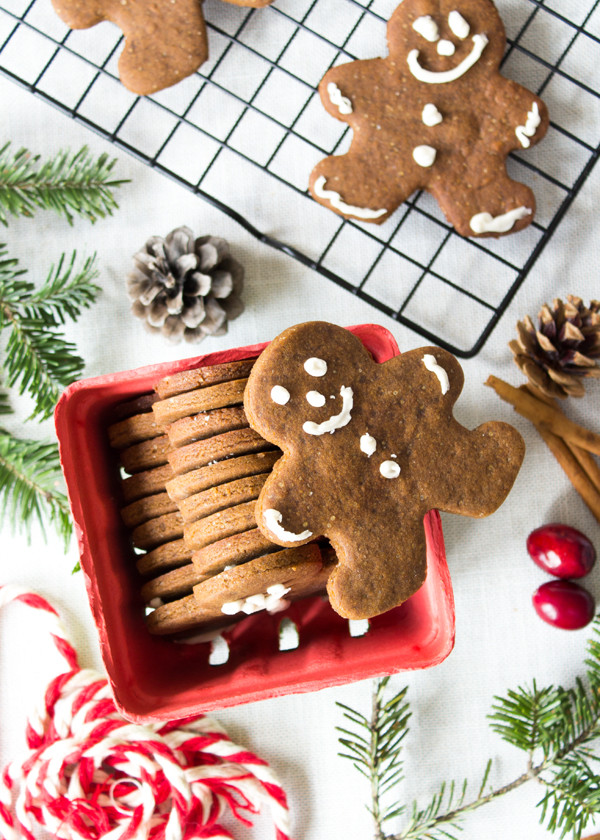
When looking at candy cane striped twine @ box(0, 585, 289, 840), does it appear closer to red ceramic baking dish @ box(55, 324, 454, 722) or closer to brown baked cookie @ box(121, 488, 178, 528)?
red ceramic baking dish @ box(55, 324, 454, 722)

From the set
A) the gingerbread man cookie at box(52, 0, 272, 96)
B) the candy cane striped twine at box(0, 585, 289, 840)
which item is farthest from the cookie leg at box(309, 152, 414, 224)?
the candy cane striped twine at box(0, 585, 289, 840)

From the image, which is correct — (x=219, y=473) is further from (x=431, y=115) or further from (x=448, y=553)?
(x=431, y=115)

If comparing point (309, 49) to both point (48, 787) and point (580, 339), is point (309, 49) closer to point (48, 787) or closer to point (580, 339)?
point (580, 339)

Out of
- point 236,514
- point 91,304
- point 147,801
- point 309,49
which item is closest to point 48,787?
point 147,801

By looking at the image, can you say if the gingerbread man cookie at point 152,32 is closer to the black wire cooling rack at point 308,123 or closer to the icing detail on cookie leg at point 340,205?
the black wire cooling rack at point 308,123

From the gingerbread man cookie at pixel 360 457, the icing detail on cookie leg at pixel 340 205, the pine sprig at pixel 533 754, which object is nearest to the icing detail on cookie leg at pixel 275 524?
the gingerbread man cookie at pixel 360 457

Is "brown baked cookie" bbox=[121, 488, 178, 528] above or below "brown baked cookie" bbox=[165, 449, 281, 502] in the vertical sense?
below

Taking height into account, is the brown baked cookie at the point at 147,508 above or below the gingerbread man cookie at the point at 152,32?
below
